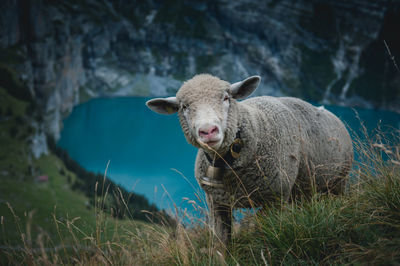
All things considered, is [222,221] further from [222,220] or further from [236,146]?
[236,146]

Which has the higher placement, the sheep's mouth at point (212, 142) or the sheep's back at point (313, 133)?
the sheep's mouth at point (212, 142)

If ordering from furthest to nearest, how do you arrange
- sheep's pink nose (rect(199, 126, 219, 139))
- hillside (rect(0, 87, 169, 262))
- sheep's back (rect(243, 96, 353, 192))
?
hillside (rect(0, 87, 169, 262)), sheep's back (rect(243, 96, 353, 192)), sheep's pink nose (rect(199, 126, 219, 139))

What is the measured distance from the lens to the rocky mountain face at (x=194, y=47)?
5331 cm

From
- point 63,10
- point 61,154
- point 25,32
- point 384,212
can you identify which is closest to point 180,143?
point 61,154

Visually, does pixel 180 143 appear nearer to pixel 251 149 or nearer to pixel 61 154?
pixel 61 154

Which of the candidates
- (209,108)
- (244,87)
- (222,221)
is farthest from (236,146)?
(222,221)

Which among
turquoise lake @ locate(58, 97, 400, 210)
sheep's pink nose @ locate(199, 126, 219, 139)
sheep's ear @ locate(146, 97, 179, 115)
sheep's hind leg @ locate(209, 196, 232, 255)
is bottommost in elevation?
turquoise lake @ locate(58, 97, 400, 210)

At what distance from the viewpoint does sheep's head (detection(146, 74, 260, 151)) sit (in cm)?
268

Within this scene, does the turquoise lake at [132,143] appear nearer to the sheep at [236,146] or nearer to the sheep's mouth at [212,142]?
the sheep at [236,146]

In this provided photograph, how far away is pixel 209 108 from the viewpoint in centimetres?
289

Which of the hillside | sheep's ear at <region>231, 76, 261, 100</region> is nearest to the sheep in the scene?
sheep's ear at <region>231, 76, 261, 100</region>

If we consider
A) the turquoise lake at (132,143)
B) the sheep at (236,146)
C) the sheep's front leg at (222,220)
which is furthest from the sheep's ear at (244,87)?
the turquoise lake at (132,143)

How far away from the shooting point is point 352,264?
195 centimetres

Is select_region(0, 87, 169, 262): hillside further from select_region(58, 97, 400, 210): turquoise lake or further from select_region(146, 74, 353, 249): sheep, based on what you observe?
select_region(146, 74, 353, 249): sheep
